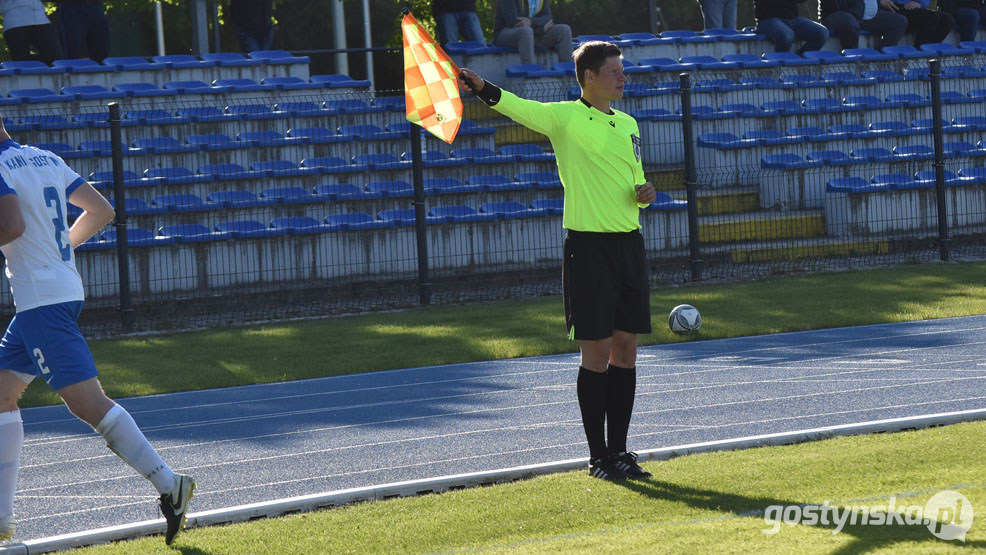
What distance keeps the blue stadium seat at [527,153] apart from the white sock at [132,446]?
12788 mm

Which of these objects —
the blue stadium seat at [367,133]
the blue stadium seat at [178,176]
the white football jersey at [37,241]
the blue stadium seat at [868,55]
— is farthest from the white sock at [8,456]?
the blue stadium seat at [868,55]

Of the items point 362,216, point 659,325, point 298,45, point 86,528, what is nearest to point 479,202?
point 362,216

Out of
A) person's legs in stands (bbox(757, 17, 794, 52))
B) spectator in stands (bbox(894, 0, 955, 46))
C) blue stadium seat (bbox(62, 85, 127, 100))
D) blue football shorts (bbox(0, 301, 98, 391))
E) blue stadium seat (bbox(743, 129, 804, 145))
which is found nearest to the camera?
blue football shorts (bbox(0, 301, 98, 391))

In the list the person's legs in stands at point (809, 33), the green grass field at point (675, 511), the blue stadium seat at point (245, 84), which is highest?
the person's legs in stands at point (809, 33)

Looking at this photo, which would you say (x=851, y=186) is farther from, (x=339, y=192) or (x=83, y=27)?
(x=83, y=27)

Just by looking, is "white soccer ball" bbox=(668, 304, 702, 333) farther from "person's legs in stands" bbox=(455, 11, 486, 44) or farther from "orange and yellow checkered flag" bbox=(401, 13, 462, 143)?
"person's legs in stands" bbox=(455, 11, 486, 44)

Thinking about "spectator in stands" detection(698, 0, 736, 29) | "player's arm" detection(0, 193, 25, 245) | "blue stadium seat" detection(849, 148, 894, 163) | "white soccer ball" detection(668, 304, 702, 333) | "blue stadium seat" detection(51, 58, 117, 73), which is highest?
"spectator in stands" detection(698, 0, 736, 29)

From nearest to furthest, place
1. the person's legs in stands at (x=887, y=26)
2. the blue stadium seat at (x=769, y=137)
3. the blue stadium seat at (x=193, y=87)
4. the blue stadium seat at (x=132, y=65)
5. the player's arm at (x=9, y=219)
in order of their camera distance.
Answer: the player's arm at (x=9, y=219) → the blue stadium seat at (x=193, y=87) → the blue stadium seat at (x=132, y=65) → the blue stadium seat at (x=769, y=137) → the person's legs in stands at (x=887, y=26)

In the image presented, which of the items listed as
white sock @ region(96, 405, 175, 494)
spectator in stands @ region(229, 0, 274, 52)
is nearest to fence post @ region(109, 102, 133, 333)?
spectator in stands @ region(229, 0, 274, 52)

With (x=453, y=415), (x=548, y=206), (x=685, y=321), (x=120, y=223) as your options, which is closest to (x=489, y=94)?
(x=453, y=415)

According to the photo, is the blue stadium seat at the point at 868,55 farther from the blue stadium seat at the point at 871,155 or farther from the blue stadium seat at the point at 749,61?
the blue stadium seat at the point at 871,155

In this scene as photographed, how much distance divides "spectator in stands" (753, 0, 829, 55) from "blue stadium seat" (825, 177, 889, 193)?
4.31 metres

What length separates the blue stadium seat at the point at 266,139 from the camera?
1720 centimetres

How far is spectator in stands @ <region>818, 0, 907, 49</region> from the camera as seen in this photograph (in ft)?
72.4
